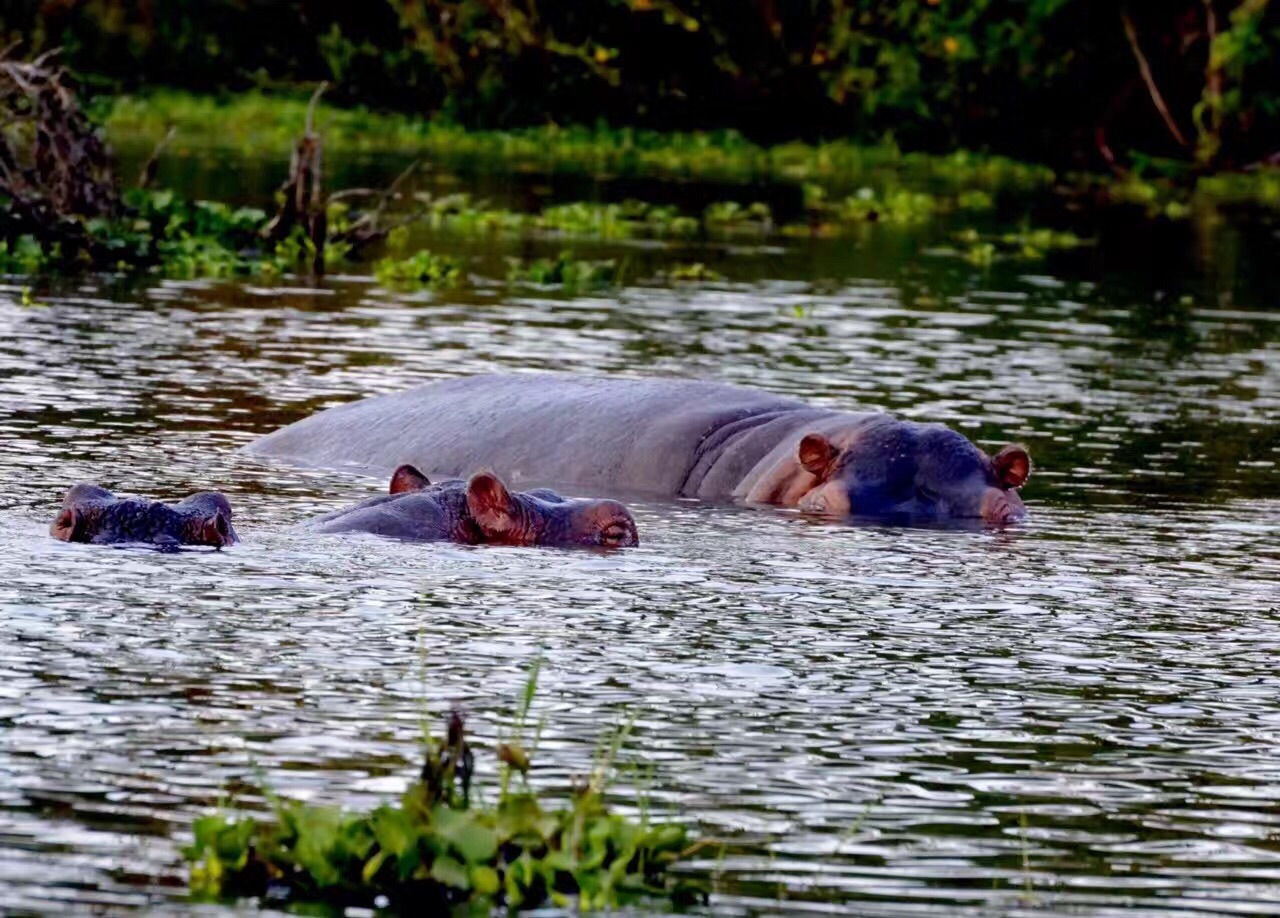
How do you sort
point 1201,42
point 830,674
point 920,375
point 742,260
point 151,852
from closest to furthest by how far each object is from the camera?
point 151,852 → point 830,674 → point 920,375 → point 742,260 → point 1201,42

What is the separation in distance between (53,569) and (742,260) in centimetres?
1574

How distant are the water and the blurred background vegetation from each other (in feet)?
74.0

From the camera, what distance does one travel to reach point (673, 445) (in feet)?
39.1

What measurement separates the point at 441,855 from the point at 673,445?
649 centimetres

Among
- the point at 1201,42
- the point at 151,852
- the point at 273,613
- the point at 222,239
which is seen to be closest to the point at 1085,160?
the point at 1201,42

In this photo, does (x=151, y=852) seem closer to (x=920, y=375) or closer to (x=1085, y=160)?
(x=920, y=375)

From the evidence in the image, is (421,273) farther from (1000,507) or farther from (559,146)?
(559,146)

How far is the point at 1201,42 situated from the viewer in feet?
123

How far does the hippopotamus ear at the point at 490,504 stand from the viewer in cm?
961

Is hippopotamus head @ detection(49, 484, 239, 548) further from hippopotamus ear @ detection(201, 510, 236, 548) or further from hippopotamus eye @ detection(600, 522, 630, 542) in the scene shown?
hippopotamus eye @ detection(600, 522, 630, 542)

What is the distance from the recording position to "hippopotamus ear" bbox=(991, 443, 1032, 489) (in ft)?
36.2

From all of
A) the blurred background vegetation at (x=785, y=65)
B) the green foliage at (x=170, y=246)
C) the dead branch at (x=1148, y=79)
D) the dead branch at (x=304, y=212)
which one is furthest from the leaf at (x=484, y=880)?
the blurred background vegetation at (x=785, y=65)

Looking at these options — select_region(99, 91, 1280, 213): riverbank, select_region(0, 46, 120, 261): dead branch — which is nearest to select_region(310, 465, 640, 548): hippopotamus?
select_region(0, 46, 120, 261): dead branch

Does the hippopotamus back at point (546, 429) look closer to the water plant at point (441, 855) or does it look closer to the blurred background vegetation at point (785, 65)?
the water plant at point (441, 855)
